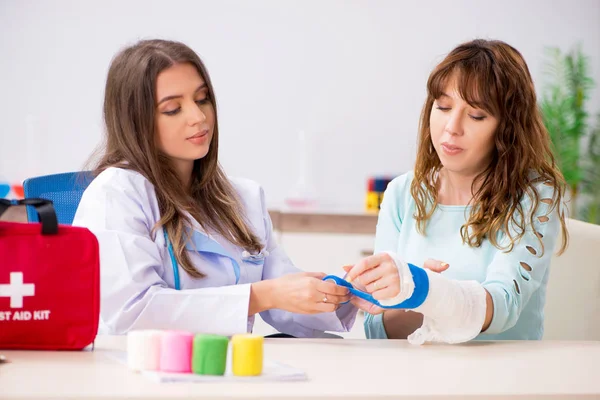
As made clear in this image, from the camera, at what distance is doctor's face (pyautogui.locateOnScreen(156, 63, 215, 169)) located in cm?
178

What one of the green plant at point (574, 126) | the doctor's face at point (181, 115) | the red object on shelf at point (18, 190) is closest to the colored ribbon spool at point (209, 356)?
the doctor's face at point (181, 115)

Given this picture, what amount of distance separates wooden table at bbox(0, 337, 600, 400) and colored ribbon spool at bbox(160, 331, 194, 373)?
0.04 m

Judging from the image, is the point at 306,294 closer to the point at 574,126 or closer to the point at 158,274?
the point at 158,274

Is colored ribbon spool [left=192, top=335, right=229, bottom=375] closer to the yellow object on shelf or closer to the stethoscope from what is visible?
the stethoscope

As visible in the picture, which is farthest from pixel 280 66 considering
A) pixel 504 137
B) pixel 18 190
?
pixel 504 137

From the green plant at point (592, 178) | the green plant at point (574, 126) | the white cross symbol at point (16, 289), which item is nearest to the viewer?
the white cross symbol at point (16, 289)

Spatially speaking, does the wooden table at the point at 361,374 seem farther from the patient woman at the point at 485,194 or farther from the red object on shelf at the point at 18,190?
the red object on shelf at the point at 18,190

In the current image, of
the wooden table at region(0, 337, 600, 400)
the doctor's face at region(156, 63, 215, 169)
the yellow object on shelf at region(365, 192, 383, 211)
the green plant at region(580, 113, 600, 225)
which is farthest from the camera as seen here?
the green plant at region(580, 113, 600, 225)

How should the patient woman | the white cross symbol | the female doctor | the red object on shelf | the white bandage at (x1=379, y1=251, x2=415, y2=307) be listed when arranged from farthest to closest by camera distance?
the red object on shelf → the patient woman → the female doctor → the white bandage at (x1=379, y1=251, x2=415, y2=307) → the white cross symbol

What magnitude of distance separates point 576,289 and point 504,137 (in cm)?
46

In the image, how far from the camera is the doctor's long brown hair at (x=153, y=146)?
1.75m

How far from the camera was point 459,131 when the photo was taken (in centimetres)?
175

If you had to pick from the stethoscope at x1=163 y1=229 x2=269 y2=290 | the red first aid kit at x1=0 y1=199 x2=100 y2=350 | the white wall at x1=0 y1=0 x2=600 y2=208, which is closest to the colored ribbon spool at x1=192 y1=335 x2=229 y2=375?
the red first aid kit at x1=0 y1=199 x2=100 y2=350

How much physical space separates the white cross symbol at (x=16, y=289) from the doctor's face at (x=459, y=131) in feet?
3.17
